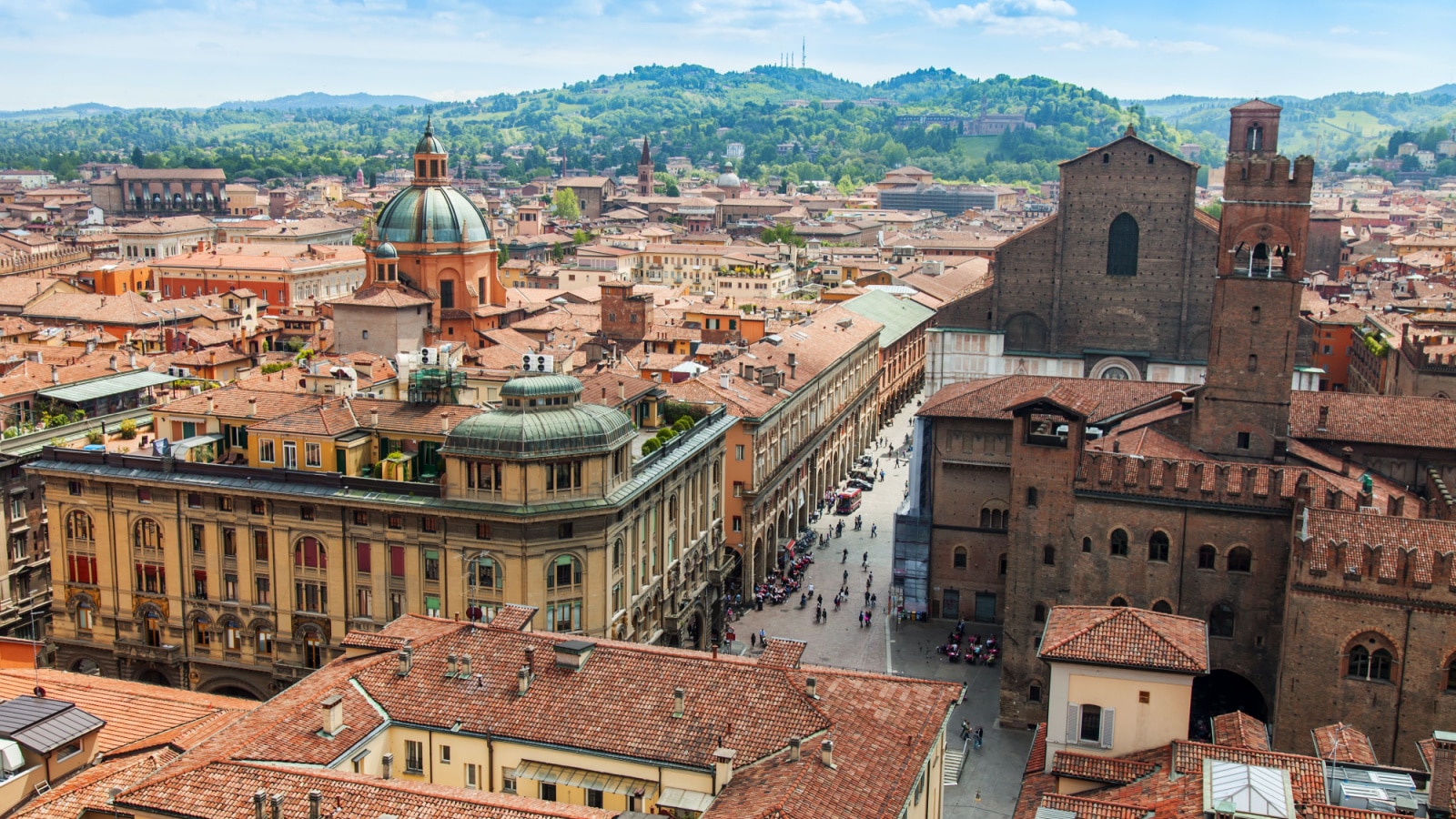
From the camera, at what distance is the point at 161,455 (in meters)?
52.1

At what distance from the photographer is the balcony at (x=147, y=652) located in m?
52.0

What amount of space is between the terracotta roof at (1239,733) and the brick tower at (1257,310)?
19.6 metres

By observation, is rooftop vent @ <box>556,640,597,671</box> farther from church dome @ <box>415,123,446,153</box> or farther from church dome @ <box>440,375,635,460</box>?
church dome @ <box>415,123,446,153</box>

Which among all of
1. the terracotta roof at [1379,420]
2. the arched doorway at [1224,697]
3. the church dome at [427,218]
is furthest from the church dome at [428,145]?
the arched doorway at [1224,697]

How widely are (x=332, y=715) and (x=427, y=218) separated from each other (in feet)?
215

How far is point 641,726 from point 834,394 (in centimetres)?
5733

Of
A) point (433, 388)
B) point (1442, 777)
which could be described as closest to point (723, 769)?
point (1442, 777)

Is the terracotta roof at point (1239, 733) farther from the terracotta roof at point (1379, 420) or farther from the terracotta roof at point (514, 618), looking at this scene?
the terracotta roof at point (1379, 420)

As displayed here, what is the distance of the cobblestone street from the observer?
4716 cm

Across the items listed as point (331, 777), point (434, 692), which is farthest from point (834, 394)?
point (331, 777)

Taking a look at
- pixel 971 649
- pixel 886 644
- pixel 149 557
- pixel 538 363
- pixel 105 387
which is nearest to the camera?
pixel 149 557

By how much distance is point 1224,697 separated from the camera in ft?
163

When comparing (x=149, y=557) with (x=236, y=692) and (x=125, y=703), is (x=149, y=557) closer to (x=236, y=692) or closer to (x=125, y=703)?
(x=236, y=692)

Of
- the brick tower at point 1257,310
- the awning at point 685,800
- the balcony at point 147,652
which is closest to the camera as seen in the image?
the awning at point 685,800
